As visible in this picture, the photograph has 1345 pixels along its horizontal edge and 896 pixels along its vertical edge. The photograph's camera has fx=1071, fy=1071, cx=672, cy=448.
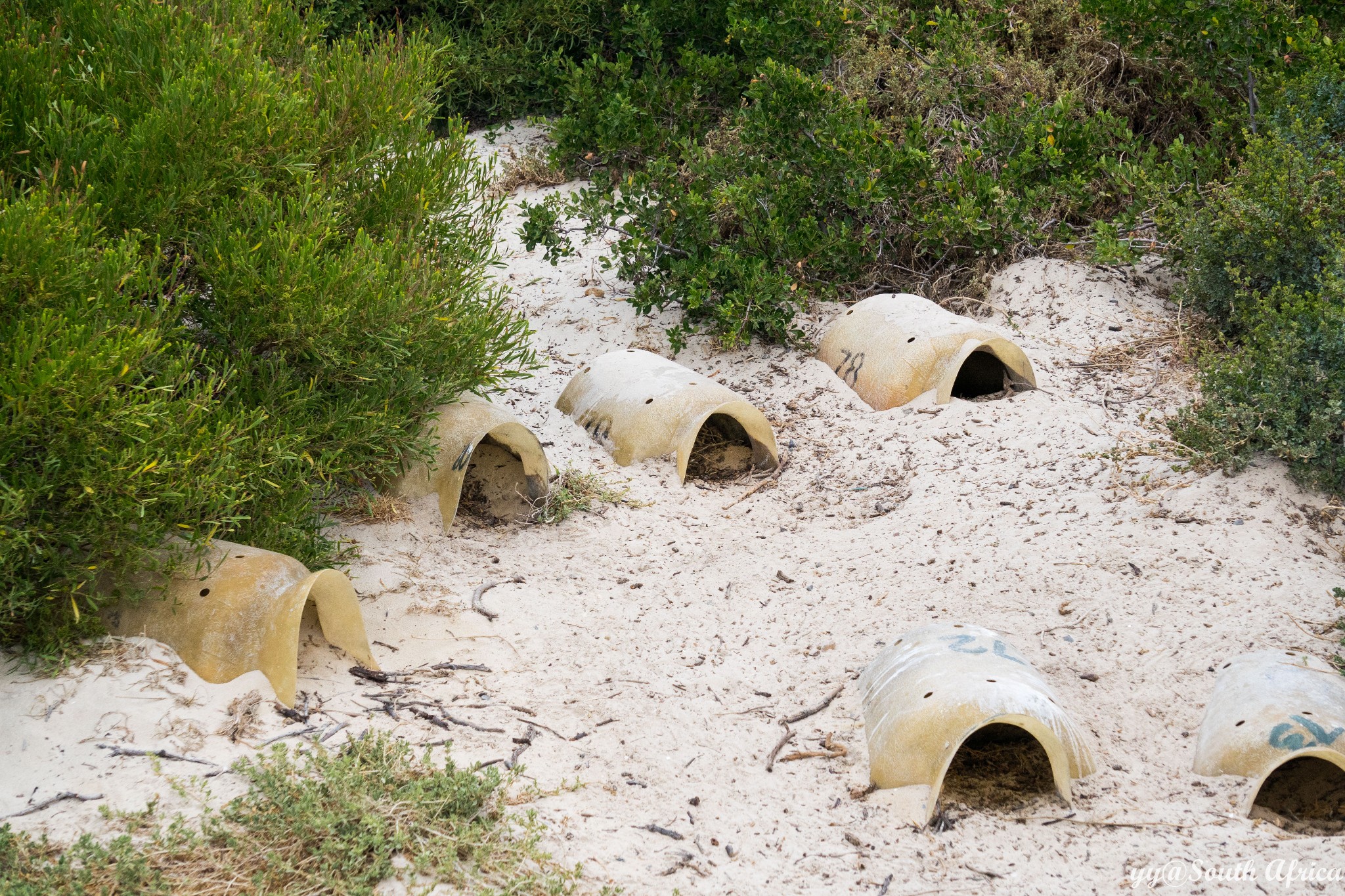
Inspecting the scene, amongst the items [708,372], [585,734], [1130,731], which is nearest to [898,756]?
[1130,731]

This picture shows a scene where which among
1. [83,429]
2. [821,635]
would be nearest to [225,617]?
[83,429]

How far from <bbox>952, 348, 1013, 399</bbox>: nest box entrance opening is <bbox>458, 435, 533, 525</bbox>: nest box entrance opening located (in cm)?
258

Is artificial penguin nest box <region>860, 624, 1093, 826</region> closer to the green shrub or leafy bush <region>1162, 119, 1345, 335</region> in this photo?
the green shrub

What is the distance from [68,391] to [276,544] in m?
1.18

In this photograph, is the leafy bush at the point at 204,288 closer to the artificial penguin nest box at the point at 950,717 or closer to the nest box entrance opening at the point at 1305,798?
the artificial penguin nest box at the point at 950,717

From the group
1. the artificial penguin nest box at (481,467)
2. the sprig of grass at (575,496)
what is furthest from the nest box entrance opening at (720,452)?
the artificial penguin nest box at (481,467)

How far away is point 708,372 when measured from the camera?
661cm

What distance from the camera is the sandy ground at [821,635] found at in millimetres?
3082

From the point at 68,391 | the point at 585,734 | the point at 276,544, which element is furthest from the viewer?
the point at 276,544

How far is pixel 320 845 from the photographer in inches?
111

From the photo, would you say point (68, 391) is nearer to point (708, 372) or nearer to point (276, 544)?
point (276, 544)

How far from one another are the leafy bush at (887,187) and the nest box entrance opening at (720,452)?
22.4 inches

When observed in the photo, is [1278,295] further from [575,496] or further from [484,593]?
[484,593]

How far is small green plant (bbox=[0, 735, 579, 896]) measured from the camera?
266 centimetres
